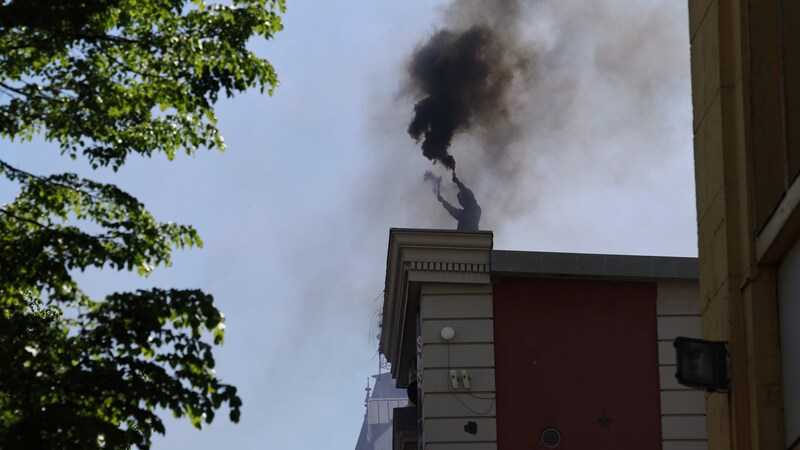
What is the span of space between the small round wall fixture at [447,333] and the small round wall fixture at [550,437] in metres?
2.36

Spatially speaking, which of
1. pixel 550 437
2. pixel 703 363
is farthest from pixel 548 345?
pixel 703 363

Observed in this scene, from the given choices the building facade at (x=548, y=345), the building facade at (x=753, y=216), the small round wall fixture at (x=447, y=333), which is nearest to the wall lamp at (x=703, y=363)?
the building facade at (x=753, y=216)

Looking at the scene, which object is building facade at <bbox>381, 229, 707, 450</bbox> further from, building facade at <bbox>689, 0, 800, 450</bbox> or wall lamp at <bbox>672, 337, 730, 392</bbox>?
wall lamp at <bbox>672, 337, 730, 392</bbox>

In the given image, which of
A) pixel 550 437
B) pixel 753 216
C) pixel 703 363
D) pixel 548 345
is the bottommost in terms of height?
pixel 703 363

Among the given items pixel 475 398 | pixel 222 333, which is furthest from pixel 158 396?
pixel 475 398

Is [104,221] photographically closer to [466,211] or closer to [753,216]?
[753,216]

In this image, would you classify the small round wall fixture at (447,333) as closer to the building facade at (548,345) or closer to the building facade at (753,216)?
the building facade at (548,345)

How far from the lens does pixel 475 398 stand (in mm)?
28391

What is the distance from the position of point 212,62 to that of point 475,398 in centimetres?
1565

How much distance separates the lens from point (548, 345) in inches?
1131

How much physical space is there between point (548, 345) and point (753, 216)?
15.7m

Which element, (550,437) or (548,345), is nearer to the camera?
(550,437)

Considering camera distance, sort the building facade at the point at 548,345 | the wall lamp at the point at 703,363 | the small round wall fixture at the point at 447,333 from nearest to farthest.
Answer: the wall lamp at the point at 703,363 < the building facade at the point at 548,345 < the small round wall fixture at the point at 447,333

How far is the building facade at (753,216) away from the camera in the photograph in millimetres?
12398
